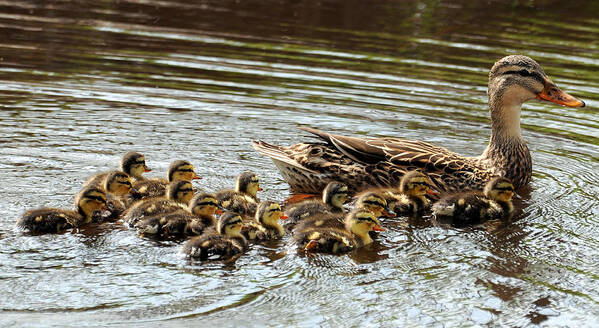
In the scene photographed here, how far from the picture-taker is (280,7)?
1267 cm

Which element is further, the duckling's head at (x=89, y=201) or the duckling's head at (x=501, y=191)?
the duckling's head at (x=501, y=191)

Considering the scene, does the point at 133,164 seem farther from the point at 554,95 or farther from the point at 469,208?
the point at 554,95

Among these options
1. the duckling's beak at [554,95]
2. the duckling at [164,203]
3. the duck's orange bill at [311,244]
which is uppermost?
the duckling's beak at [554,95]

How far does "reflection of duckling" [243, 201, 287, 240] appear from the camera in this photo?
5512 millimetres

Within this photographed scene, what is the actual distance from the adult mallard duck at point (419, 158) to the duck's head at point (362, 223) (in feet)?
3.33

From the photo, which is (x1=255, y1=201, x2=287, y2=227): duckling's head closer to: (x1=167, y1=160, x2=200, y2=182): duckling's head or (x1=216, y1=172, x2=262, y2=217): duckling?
(x1=216, y1=172, x2=262, y2=217): duckling

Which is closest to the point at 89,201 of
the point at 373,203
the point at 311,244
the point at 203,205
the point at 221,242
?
the point at 203,205

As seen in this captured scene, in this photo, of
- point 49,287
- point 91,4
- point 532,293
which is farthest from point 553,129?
point 91,4

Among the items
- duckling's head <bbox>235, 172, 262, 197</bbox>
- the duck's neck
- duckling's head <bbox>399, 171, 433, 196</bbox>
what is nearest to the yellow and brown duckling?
duckling's head <bbox>235, 172, 262, 197</bbox>

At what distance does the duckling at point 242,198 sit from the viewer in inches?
237

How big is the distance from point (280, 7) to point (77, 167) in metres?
6.43

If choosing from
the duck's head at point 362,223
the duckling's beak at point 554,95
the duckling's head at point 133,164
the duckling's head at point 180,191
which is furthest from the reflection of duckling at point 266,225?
the duckling's beak at point 554,95

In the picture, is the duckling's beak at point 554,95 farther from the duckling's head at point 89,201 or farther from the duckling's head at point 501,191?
the duckling's head at point 89,201

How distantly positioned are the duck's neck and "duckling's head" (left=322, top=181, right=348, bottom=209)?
1341 mm
